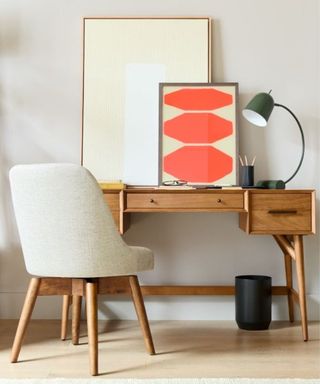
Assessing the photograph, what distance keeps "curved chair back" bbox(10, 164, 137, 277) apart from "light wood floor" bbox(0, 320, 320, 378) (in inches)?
14.7

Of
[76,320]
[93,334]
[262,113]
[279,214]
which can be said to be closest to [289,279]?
[279,214]

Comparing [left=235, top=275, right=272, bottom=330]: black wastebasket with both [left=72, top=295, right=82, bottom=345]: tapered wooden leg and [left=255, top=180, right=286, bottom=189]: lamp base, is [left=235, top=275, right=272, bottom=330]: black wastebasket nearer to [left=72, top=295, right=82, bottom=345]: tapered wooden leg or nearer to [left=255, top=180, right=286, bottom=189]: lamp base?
[left=255, top=180, right=286, bottom=189]: lamp base

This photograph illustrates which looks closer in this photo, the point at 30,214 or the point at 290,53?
the point at 30,214

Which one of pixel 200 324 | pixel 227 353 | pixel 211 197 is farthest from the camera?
pixel 200 324

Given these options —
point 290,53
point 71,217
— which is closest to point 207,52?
point 290,53

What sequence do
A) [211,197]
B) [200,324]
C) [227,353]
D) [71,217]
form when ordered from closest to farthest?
[71,217] → [227,353] → [211,197] → [200,324]

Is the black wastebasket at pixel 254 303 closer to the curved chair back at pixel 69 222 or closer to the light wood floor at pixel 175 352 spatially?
the light wood floor at pixel 175 352

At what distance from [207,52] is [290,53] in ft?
1.49

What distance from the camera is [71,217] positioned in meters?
2.33

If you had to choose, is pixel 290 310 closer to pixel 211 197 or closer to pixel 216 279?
pixel 216 279

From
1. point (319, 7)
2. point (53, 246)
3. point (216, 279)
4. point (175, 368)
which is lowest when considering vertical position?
point (175, 368)

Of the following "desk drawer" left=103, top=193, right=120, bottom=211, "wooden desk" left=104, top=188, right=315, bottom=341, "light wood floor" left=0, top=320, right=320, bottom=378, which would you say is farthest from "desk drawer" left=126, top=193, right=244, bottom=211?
"light wood floor" left=0, top=320, right=320, bottom=378

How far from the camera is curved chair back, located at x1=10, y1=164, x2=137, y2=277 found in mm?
2303

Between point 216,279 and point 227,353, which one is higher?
point 216,279
